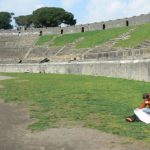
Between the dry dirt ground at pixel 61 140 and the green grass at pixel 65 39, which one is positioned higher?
the green grass at pixel 65 39

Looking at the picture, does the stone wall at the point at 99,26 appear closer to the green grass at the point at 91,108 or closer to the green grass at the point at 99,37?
the green grass at the point at 99,37

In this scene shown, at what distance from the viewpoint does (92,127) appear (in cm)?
1041

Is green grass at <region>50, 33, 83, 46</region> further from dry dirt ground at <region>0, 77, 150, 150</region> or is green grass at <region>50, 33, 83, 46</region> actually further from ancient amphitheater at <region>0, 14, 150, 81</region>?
dry dirt ground at <region>0, 77, 150, 150</region>

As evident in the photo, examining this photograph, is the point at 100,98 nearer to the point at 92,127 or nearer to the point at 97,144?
the point at 92,127

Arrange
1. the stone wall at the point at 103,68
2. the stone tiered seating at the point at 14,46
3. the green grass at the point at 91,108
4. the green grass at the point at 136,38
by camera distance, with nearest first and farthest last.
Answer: the green grass at the point at 91,108
the stone wall at the point at 103,68
the green grass at the point at 136,38
the stone tiered seating at the point at 14,46

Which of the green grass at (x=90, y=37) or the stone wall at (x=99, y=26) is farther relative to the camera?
the stone wall at (x=99, y=26)

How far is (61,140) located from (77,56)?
40006 mm

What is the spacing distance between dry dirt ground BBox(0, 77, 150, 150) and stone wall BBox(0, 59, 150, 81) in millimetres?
13193

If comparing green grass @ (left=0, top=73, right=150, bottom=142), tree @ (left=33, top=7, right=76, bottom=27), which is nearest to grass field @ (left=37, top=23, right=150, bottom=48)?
green grass @ (left=0, top=73, right=150, bottom=142)

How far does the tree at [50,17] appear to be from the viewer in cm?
11412

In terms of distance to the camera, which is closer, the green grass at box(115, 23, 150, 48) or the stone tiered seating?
the green grass at box(115, 23, 150, 48)

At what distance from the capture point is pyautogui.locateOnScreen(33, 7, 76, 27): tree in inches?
4493

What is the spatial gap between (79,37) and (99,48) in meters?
13.3

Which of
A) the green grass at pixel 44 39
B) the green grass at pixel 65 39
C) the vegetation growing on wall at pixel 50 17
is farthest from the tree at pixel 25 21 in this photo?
the green grass at pixel 65 39
